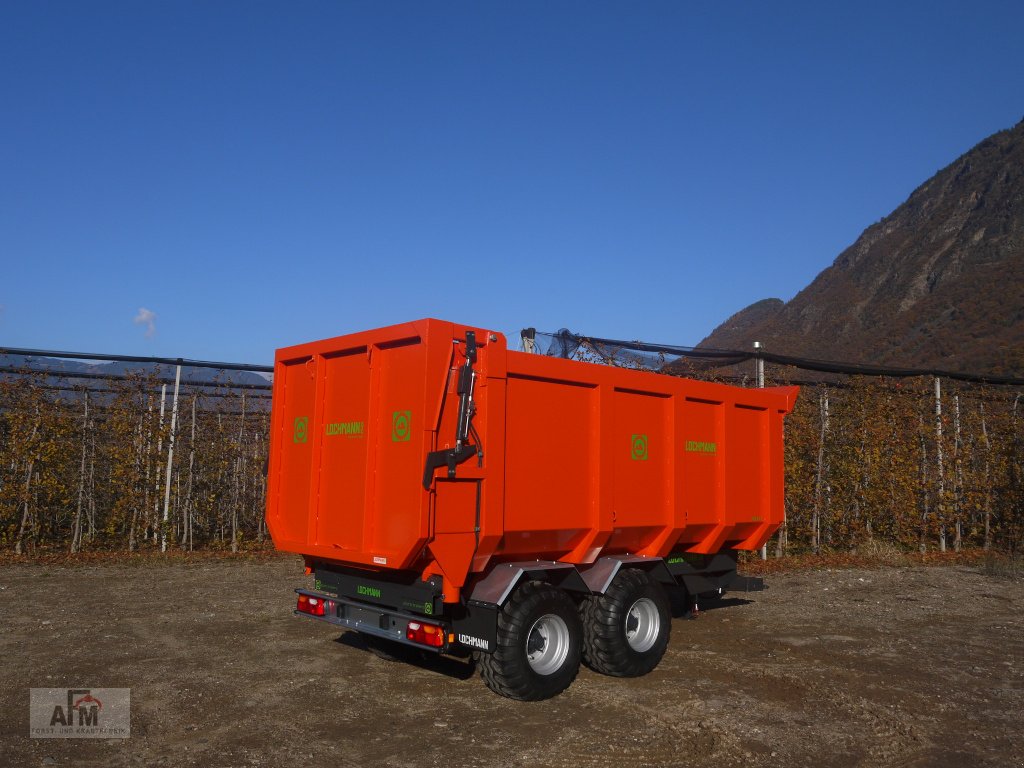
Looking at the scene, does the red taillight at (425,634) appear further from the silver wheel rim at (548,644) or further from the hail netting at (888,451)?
the hail netting at (888,451)

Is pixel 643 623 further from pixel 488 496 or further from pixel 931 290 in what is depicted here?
pixel 931 290

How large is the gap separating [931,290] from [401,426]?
72.7m

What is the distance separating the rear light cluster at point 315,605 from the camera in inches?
254

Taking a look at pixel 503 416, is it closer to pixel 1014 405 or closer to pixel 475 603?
pixel 475 603

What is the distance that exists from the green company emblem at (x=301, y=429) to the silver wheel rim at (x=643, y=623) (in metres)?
3.23

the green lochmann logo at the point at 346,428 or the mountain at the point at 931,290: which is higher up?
the mountain at the point at 931,290

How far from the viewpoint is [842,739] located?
208 inches

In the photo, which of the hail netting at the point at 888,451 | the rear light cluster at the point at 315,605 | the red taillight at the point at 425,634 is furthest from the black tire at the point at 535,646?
the hail netting at the point at 888,451

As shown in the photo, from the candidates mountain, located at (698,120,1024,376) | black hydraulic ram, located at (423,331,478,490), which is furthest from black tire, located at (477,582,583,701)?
mountain, located at (698,120,1024,376)

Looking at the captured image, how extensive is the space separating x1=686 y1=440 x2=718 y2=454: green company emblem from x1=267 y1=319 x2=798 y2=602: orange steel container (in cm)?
2

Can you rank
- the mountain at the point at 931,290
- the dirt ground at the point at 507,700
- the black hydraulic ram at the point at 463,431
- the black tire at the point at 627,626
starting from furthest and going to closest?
the mountain at the point at 931,290, the black tire at the point at 627,626, the black hydraulic ram at the point at 463,431, the dirt ground at the point at 507,700

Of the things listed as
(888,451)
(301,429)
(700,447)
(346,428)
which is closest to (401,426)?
(346,428)

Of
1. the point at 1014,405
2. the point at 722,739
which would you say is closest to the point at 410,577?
the point at 722,739

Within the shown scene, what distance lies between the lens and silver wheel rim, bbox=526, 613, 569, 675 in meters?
5.97
